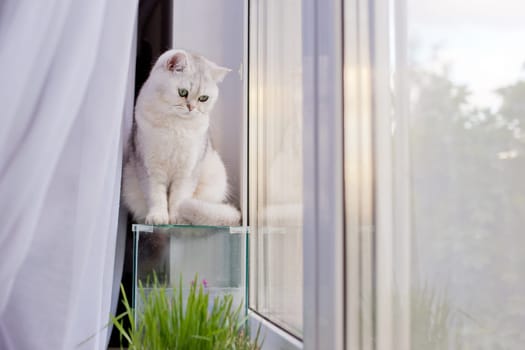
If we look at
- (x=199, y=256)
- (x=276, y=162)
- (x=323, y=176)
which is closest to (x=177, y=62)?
(x=276, y=162)

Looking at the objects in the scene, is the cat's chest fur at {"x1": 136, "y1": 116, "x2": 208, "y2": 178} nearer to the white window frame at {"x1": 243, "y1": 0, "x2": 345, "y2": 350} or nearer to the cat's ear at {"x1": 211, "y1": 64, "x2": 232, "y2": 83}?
the cat's ear at {"x1": 211, "y1": 64, "x2": 232, "y2": 83}

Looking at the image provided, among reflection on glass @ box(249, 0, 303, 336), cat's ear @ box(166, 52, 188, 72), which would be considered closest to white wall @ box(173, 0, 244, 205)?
reflection on glass @ box(249, 0, 303, 336)

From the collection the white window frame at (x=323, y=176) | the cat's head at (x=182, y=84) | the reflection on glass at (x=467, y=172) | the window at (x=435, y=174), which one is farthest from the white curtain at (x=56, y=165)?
the reflection on glass at (x=467, y=172)

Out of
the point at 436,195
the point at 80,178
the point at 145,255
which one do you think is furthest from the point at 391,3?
the point at 145,255

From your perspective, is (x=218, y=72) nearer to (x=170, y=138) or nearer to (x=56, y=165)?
(x=170, y=138)

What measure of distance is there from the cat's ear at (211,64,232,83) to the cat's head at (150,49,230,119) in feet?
0.10

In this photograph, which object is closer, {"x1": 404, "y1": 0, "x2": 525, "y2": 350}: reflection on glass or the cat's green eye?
{"x1": 404, "y1": 0, "x2": 525, "y2": 350}: reflection on glass

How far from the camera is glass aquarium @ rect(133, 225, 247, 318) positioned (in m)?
1.33

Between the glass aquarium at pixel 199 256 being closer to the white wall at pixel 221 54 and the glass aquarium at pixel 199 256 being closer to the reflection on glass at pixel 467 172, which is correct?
the white wall at pixel 221 54

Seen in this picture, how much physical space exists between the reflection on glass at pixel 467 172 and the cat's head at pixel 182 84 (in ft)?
2.94

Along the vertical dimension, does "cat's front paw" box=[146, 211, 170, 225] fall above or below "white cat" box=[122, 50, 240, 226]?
below

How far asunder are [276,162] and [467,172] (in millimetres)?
794

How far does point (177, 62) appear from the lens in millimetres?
1503

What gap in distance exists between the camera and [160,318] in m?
0.92
